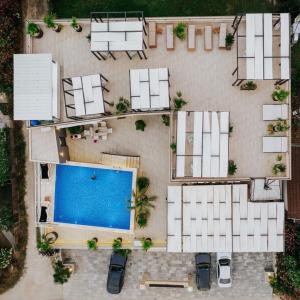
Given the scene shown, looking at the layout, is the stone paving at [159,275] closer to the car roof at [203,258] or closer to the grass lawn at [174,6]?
the car roof at [203,258]

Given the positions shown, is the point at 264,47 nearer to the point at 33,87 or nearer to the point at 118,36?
the point at 118,36

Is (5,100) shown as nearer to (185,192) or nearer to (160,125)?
(160,125)

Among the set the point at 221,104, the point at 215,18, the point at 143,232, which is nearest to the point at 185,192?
the point at 143,232

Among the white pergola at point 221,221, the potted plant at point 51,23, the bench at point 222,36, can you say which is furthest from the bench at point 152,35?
the white pergola at point 221,221

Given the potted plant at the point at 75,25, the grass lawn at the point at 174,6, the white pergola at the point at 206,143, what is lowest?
the white pergola at the point at 206,143

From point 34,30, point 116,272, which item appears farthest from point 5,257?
point 34,30

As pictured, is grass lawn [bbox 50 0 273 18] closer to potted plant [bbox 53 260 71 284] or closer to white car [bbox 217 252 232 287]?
white car [bbox 217 252 232 287]
